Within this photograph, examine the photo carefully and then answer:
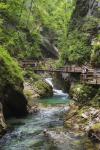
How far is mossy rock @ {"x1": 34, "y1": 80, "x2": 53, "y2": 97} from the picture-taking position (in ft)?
139

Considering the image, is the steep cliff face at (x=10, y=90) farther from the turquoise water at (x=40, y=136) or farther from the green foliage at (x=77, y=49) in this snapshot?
the green foliage at (x=77, y=49)

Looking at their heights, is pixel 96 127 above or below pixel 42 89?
above

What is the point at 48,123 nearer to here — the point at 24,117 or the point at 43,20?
the point at 24,117

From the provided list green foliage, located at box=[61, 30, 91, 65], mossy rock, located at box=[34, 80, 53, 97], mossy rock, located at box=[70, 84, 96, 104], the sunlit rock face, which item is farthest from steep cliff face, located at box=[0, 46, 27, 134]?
the sunlit rock face

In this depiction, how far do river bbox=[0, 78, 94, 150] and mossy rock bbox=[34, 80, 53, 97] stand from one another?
1231 centimetres

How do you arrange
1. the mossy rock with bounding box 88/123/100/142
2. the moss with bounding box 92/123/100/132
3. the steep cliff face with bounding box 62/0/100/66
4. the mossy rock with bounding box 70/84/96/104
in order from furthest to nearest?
the steep cliff face with bounding box 62/0/100/66
the mossy rock with bounding box 70/84/96/104
the moss with bounding box 92/123/100/132
the mossy rock with bounding box 88/123/100/142

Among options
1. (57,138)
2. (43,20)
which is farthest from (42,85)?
(43,20)

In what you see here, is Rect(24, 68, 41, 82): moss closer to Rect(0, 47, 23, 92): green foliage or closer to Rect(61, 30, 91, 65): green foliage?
Rect(61, 30, 91, 65): green foliage

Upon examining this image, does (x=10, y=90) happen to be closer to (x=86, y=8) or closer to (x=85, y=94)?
(x=85, y=94)

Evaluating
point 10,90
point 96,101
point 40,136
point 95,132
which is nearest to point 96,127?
point 95,132

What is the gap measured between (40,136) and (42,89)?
21.6 meters

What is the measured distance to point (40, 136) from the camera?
73.0 ft

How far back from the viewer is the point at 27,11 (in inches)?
2354

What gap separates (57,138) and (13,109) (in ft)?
28.8
